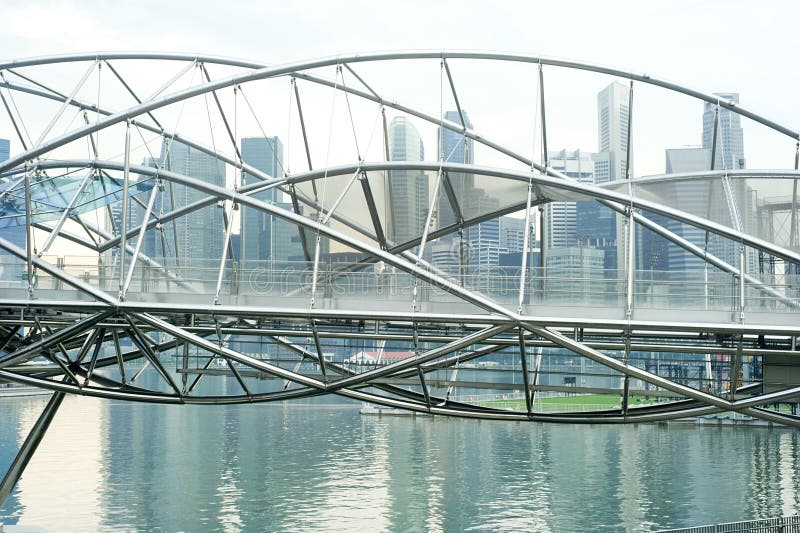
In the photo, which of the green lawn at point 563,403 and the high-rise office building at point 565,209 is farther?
the green lawn at point 563,403

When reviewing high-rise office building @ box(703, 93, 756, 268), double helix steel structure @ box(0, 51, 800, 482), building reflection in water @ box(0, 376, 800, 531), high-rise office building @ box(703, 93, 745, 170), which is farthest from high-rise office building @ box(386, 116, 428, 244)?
building reflection in water @ box(0, 376, 800, 531)

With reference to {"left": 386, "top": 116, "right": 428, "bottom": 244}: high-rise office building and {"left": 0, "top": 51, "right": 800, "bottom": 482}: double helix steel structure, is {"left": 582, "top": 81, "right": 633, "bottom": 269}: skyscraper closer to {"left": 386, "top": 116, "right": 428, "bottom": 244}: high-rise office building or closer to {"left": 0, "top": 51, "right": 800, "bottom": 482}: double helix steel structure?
{"left": 0, "top": 51, "right": 800, "bottom": 482}: double helix steel structure

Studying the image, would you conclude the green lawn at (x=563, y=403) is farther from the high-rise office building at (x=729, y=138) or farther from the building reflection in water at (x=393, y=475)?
the high-rise office building at (x=729, y=138)

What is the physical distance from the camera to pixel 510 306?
91.6 feet

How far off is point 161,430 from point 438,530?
138ft

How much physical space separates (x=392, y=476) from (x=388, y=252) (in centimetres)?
2638

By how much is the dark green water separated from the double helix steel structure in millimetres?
7927

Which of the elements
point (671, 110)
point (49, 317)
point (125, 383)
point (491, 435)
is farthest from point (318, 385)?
point (491, 435)

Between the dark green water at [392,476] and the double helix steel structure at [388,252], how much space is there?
7927mm

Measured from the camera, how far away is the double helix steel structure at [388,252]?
27.3 m

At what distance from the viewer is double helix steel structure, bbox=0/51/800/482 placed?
27297mm

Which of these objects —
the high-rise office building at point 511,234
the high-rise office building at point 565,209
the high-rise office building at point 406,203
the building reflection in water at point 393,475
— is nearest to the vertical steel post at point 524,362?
the high-rise office building at point 565,209

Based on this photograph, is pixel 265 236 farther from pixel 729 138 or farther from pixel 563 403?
pixel 563 403

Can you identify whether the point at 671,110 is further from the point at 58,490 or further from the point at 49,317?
the point at 58,490
